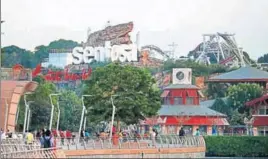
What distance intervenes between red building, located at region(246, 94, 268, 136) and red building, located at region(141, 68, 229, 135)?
687 cm

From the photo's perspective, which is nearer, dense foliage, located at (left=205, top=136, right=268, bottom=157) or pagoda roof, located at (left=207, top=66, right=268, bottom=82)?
dense foliage, located at (left=205, top=136, right=268, bottom=157)

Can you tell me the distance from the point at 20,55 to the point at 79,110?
8698cm

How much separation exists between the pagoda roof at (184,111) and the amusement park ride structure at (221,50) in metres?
67.8

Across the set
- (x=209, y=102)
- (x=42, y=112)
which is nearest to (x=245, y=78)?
(x=209, y=102)

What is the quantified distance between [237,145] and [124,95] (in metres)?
20.9

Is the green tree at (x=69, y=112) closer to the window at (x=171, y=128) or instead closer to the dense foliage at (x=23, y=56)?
the window at (x=171, y=128)

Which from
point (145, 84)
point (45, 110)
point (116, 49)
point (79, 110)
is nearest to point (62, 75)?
point (116, 49)

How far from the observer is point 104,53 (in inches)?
6919

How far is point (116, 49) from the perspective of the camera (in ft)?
575

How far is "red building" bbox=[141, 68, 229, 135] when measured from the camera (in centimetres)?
9744

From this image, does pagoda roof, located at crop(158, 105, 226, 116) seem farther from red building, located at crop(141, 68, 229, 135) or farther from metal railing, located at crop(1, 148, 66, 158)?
metal railing, located at crop(1, 148, 66, 158)

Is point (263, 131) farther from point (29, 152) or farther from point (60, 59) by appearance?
point (60, 59)

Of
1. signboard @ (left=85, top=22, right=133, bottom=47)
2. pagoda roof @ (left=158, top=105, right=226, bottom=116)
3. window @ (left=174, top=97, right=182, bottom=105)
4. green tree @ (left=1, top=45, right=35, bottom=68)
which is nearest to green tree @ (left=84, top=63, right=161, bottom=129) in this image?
pagoda roof @ (left=158, top=105, right=226, bottom=116)

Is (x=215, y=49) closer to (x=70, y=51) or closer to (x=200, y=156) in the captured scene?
(x=70, y=51)
